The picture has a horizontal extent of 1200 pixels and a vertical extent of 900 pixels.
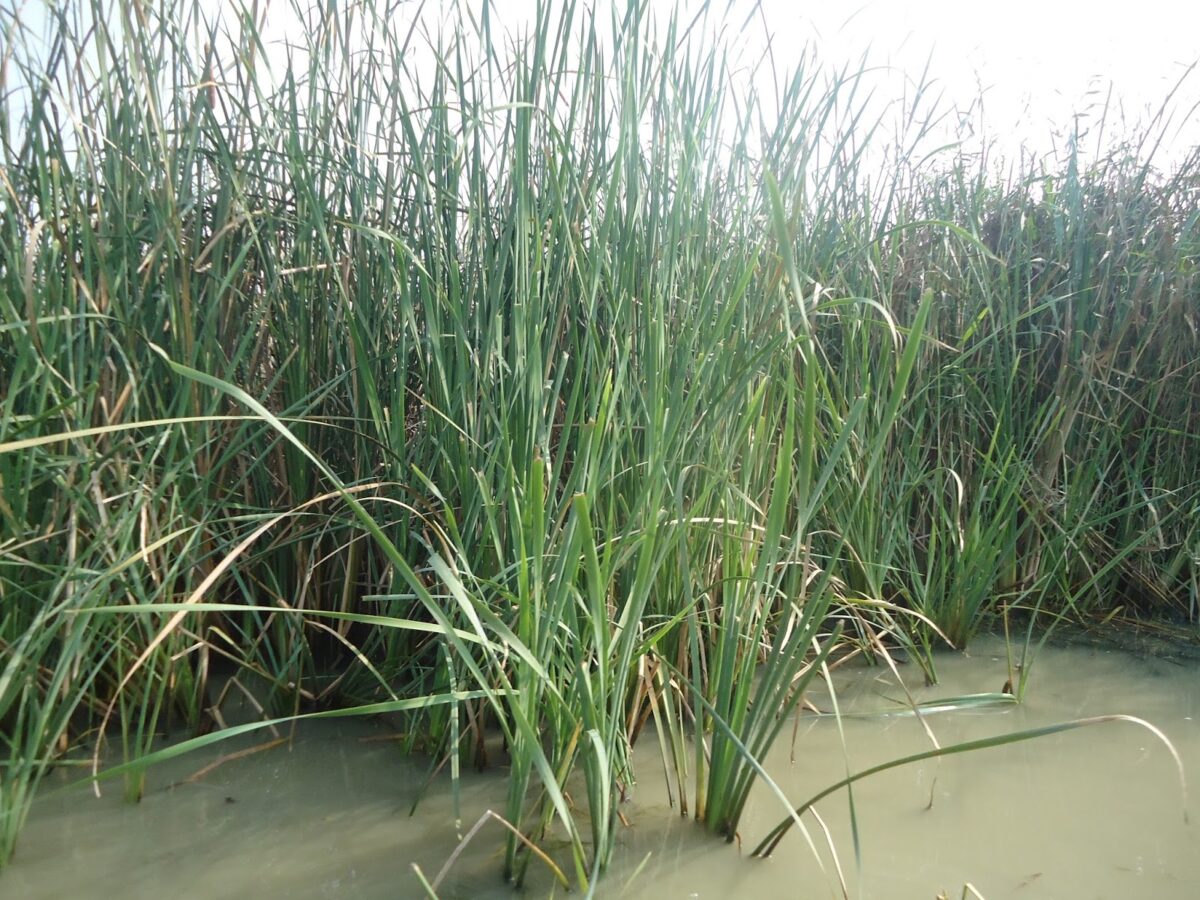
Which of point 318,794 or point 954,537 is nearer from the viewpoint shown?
point 318,794

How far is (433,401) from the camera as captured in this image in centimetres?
133

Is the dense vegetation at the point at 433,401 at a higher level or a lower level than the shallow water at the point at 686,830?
higher

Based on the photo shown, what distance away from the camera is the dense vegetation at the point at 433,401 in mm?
1085

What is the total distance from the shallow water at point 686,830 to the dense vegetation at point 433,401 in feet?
0.21

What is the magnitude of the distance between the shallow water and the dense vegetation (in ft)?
0.21

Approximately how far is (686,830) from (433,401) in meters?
0.70

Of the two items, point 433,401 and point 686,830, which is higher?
point 433,401

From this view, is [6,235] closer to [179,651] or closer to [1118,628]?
[179,651]

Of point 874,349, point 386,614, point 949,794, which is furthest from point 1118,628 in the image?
point 386,614

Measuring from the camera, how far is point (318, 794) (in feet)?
4.11

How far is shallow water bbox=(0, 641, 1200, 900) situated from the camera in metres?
1.06

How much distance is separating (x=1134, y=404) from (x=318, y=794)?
213 centimetres

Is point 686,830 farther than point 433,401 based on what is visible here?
No

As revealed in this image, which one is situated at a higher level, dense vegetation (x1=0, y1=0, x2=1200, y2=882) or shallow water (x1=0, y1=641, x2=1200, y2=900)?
dense vegetation (x1=0, y1=0, x2=1200, y2=882)
